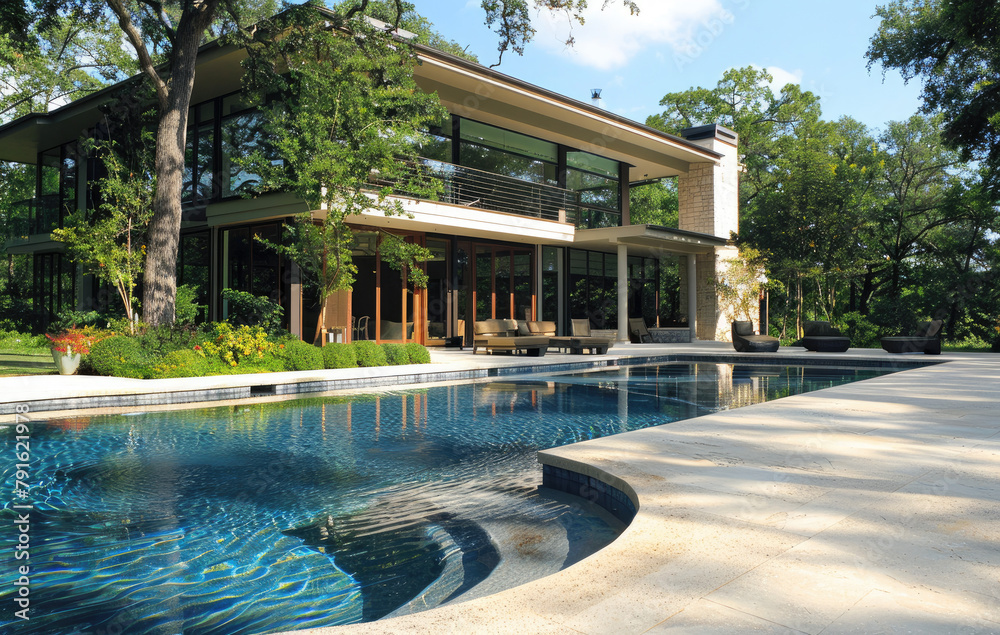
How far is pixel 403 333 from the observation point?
17.0 metres

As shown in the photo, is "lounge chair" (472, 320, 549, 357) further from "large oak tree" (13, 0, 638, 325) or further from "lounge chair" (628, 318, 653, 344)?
"large oak tree" (13, 0, 638, 325)

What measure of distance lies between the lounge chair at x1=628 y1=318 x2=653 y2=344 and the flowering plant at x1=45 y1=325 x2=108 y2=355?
1532 cm

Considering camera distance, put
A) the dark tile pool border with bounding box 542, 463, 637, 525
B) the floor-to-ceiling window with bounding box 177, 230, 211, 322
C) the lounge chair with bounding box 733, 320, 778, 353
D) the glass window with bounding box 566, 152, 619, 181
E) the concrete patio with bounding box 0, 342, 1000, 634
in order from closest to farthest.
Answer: the concrete patio with bounding box 0, 342, 1000, 634
the dark tile pool border with bounding box 542, 463, 637, 525
the lounge chair with bounding box 733, 320, 778, 353
the floor-to-ceiling window with bounding box 177, 230, 211, 322
the glass window with bounding box 566, 152, 619, 181

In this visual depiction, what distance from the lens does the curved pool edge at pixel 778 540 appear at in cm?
206

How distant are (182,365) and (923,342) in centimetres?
1574

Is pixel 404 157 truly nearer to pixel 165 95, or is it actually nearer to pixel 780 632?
pixel 165 95

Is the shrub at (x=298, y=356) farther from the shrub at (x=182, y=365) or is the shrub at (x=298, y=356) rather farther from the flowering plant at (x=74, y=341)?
the flowering plant at (x=74, y=341)

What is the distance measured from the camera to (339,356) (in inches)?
488

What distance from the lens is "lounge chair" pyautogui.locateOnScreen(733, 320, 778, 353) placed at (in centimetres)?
1627

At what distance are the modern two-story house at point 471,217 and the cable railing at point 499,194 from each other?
50 mm

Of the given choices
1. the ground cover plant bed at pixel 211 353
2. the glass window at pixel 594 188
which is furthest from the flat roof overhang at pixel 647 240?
the ground cover plant bed at pixel 211 353

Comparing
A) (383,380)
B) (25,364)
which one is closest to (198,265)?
(25,364)

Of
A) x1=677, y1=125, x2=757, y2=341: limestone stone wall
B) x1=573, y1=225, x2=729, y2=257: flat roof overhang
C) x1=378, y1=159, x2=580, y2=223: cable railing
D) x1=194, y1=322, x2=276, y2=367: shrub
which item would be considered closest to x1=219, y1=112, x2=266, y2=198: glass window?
x1=378, y1=159, x2=580, y2=223: cable railing

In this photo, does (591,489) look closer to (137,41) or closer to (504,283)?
(137,41)
